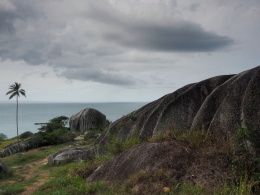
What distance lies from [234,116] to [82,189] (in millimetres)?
5137

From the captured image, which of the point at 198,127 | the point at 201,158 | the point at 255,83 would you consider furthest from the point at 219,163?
the point at 255,83

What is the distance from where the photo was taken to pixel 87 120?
4131 centimetres

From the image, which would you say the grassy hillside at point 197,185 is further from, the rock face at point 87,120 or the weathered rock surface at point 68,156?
the rock face at point 87,120

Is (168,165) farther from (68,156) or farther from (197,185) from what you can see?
(68,156)

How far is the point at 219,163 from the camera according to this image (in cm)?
766

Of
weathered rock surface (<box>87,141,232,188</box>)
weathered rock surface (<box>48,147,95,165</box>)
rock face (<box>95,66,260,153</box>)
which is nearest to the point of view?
weathered rock surface (<box>87,141,232,188</box>)

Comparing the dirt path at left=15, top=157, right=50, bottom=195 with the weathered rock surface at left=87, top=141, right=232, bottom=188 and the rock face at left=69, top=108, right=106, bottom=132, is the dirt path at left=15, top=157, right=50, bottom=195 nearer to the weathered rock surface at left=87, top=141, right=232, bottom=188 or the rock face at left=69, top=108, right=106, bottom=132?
the weathered rock surface at left=87, top=141, right=232, bottom=188

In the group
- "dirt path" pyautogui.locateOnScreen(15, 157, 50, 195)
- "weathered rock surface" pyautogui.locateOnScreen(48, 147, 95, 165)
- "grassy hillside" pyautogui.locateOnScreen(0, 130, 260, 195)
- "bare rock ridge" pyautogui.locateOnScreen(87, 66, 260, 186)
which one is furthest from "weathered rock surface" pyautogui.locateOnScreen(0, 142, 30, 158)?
"bare rock ridge" pyautogui.locateOnScreen(87, 66, 260, 186)

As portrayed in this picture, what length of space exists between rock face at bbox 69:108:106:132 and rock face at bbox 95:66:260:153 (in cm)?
2761

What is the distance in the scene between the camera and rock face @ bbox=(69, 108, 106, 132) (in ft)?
135

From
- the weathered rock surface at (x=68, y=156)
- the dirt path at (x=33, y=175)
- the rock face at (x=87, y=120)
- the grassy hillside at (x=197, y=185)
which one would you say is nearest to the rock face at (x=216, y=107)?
the grassy hillside at (x=197, y=185)

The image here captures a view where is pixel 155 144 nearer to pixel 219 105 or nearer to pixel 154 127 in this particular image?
pixel 219 105

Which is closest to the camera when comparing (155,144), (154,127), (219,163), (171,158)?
(219,163)

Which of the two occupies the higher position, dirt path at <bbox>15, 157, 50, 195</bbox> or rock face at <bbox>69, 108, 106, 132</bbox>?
rock face at <bbox>69, 108, 106, 132</bbox>
